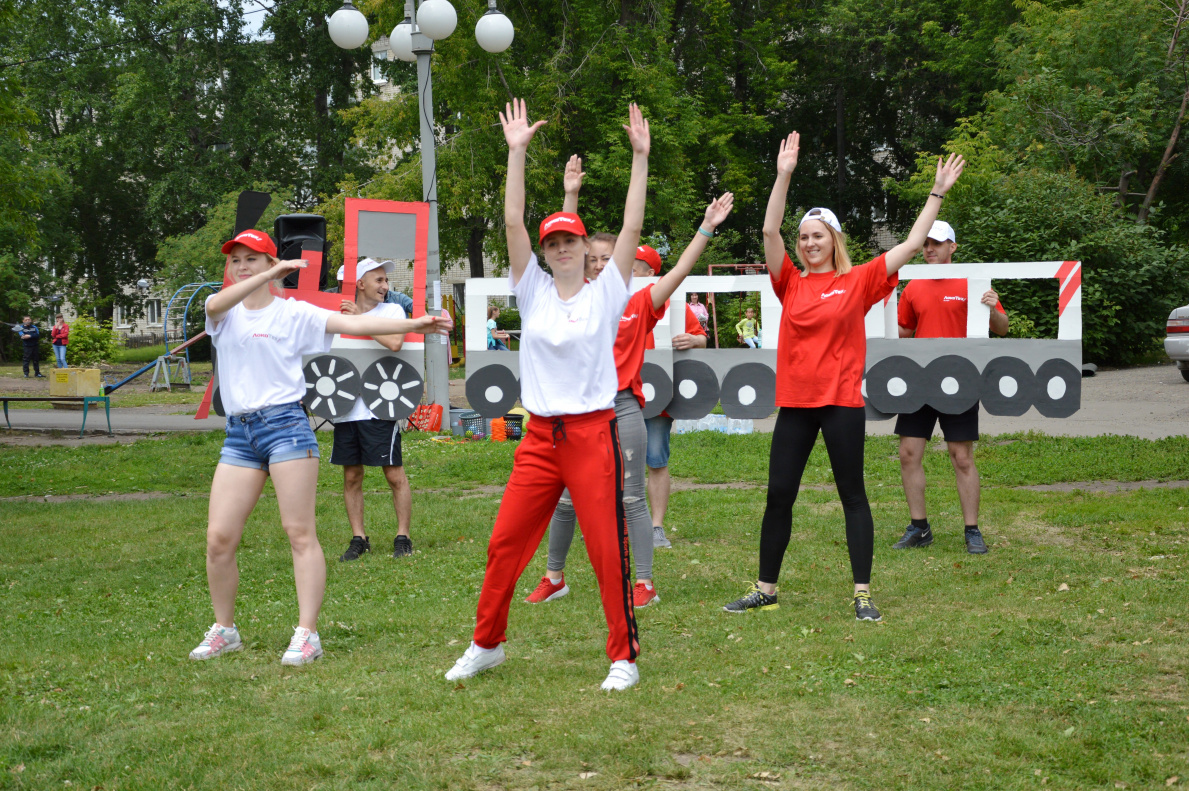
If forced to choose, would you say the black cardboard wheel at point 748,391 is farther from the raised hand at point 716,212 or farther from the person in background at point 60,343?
the person in background at point 60,343

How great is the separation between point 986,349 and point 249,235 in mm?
4903

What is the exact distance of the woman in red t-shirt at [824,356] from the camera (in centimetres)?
551

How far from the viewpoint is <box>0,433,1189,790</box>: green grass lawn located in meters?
3.69

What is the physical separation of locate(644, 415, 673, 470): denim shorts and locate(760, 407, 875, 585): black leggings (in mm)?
1566

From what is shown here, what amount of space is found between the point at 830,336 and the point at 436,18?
9542 mm

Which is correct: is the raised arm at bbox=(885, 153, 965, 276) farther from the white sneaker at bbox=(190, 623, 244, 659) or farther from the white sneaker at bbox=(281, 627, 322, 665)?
the white sneaker at bbox=(190, 623, 244, 659)

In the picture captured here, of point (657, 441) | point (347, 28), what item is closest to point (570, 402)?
point (657, 441)

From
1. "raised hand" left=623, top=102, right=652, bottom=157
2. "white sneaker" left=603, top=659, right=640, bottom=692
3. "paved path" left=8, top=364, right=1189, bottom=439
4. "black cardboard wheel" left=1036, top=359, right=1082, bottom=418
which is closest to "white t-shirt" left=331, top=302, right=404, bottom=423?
"raised hand" left=623, top=102, right=652, bottom=157

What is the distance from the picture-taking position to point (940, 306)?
7418 mm

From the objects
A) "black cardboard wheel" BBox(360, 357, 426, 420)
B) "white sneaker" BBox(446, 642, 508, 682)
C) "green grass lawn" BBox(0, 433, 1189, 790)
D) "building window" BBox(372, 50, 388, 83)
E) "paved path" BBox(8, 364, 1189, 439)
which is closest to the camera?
"green grass lawn" BBox(0, 433, 1189, 790)

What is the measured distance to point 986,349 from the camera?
7.41 metres

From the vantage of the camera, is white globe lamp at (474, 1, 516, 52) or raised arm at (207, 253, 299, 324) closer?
raised arm at (207, 253, 299, 324)

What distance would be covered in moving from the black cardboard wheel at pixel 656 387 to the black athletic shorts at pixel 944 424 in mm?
1566

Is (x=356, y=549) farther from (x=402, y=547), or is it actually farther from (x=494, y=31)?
(x=494, y=31)
